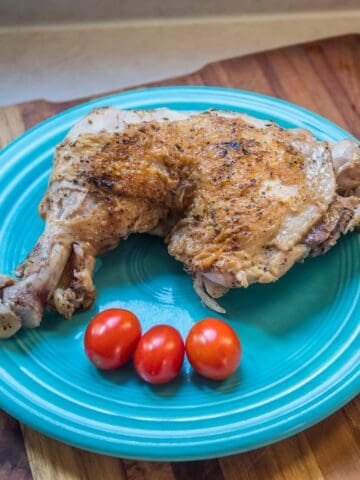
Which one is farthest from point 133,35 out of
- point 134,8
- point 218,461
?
point 218,461

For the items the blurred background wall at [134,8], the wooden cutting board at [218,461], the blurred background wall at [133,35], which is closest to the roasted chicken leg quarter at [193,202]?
the wooden cutting board at [218,461]

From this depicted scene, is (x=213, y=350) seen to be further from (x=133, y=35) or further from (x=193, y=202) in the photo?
(x=133, y=35)

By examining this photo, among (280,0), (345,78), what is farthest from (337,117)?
(280,0)

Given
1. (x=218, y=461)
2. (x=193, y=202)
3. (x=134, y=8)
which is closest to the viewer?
(x=218, y=461)

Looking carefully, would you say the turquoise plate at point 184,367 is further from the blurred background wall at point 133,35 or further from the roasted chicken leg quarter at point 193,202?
the blurred background wall at point 133,35

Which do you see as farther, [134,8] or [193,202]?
[134,8]

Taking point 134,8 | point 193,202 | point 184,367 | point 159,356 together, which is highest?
point 134,8

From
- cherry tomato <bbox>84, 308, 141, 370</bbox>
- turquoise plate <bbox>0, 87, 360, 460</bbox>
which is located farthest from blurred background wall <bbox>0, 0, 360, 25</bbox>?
cherry tomato <bbox>84, 308, 141, 370</bbox>
